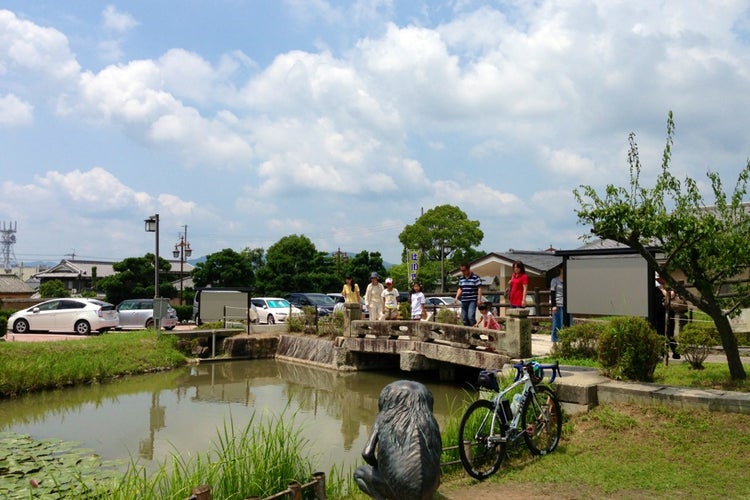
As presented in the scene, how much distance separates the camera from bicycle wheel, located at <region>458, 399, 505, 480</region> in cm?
548

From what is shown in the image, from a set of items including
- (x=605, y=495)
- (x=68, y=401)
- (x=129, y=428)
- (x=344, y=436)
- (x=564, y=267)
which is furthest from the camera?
(x=68, y=401)

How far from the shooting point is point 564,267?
11422 mm

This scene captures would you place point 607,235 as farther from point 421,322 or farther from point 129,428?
point 129,428

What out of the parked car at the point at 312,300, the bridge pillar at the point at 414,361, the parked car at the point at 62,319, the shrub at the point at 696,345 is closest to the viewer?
the shrub at the point at 696,345

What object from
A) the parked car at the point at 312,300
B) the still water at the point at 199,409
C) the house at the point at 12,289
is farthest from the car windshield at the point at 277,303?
the house at the point at 12,289

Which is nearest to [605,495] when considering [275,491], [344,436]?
[275,491]

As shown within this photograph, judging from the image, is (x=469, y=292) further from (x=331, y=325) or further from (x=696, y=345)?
(x=331, y=325)

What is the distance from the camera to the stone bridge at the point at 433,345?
988 centimetres

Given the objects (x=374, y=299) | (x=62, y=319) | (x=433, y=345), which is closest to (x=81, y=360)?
(x=62, y=319)

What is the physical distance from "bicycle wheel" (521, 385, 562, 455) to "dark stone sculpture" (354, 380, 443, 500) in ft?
7.00

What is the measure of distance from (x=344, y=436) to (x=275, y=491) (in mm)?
4808

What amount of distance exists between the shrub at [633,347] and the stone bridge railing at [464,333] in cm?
225

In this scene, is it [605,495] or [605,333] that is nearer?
[605,495]

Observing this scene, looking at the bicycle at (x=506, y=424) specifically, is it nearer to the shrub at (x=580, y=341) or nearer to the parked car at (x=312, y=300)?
the shrub at (x=580, y=341)
